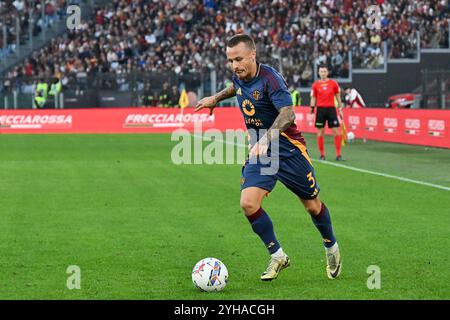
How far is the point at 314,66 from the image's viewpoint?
45500 millimetres

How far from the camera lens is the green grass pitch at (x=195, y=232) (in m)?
9.22

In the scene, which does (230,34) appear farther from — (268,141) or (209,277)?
(209,277)

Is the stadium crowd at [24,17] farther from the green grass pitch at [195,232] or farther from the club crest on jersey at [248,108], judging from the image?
the club crest on jersey at [248,108]

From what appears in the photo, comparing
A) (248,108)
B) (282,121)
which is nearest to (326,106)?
(248,108)

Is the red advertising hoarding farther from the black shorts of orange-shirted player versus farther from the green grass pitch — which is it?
the black shorts of orange-shirted player

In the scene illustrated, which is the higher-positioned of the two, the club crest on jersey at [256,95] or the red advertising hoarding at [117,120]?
the club crest on jersey at [256,95]

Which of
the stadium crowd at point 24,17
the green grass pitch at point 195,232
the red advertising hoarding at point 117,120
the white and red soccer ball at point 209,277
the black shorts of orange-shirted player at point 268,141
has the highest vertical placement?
the stadium crowd at point 24,17

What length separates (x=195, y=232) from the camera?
12.9 meters

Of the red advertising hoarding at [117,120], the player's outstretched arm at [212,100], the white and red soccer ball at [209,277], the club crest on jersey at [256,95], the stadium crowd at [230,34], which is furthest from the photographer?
the stadium crowd at [230,34]

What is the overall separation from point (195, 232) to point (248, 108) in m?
3.69

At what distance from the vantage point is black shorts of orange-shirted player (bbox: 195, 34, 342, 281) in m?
9.27

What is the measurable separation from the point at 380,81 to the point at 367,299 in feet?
123

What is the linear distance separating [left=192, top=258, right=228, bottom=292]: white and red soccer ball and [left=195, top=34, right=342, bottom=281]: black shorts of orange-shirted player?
54 centimetres

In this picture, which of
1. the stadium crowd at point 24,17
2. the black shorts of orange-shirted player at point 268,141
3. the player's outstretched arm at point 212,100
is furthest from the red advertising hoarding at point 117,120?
the black shorts of orange-shirted player at point 268,141
